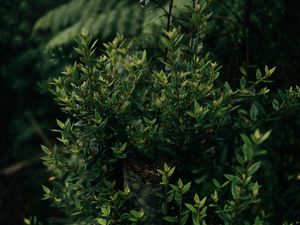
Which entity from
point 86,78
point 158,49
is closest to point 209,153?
point 86,78

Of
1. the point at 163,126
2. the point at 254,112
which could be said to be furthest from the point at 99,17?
the point at 254,112

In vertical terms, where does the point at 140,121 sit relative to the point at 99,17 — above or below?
above

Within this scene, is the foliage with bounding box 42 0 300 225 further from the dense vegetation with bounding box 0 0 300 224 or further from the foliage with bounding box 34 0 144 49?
the foliage with bounding box 34 0 144 49

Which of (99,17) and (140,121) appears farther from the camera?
(99,17)

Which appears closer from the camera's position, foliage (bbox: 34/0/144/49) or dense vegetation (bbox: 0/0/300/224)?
dense vegetation (bbox: 0/0/300/224)

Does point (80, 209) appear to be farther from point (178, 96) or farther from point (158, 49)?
point (158, 49)

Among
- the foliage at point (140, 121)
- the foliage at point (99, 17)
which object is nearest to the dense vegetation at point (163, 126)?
the foliage at point (140, 121)

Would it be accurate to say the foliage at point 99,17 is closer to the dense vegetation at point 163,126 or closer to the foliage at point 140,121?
the dense vegetation at point 163,126

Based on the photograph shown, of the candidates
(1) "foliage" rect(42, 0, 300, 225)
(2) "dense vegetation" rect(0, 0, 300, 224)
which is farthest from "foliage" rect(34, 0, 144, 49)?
(1) "foliage" rect(42, 0, 300, 225)

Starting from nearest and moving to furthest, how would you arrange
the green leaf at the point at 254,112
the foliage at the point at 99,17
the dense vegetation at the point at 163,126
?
the dense vegetation at the point at 163,126
the green leaf at the point at 254,112
the foliage at the point at 99,17

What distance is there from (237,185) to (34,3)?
5399 mm

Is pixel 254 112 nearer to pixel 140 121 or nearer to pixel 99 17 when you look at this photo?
pixel 140 121

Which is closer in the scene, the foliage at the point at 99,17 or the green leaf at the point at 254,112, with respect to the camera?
the green leaf at the point at 254,112

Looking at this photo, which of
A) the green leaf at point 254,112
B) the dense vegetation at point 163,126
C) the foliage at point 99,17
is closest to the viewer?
the dense vegetation at point 163,126
